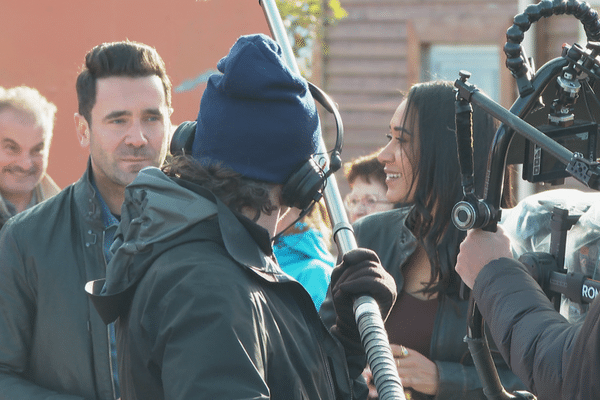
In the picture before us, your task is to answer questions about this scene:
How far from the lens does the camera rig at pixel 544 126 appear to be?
4.92 feet

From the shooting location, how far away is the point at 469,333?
5.86ft

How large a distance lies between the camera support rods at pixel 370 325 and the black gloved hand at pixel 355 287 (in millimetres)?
32

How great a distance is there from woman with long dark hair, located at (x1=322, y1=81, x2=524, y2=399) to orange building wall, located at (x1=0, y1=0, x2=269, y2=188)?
7.14 feet

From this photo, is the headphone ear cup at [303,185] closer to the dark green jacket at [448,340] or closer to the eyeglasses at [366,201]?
the dark green jacket at [448,340]

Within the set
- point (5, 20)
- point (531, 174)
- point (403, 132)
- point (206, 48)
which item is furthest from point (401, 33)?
point (531, 174)

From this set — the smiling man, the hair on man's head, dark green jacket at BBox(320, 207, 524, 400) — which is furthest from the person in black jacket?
the smiling man

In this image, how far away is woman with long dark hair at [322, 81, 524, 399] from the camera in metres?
2.34

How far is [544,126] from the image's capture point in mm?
1556

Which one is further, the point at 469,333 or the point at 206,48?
the point at 206,48

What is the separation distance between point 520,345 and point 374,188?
2.77 metres

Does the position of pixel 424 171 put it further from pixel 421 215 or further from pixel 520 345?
pixel 520 345

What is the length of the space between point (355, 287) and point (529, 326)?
41 centimetres

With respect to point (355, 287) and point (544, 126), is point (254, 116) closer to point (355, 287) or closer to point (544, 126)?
point (355, 287)

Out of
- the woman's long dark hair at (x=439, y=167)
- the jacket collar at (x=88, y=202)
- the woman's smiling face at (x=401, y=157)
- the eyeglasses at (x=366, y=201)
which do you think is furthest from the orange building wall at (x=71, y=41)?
the woman's long dark hair at (x=439, y=167)
